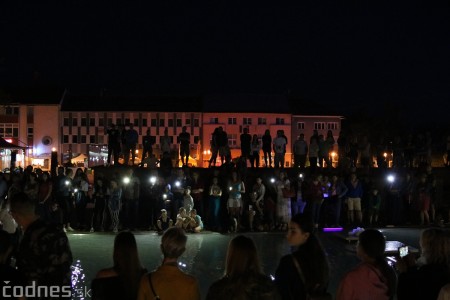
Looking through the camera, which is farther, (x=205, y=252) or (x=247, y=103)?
(x=247, y=103)

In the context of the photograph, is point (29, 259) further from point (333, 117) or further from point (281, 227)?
point (333, 117)

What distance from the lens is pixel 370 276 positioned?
17.1 ft

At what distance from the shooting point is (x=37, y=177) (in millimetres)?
18984

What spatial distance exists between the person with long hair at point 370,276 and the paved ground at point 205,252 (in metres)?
5.29

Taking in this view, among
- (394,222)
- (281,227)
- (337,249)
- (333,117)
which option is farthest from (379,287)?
(333,117)

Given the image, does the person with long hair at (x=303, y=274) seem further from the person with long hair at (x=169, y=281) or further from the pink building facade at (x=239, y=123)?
the pink building facade at (x=239, y=123)

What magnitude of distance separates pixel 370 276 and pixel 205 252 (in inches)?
406

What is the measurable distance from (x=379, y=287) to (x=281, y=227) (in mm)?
15003

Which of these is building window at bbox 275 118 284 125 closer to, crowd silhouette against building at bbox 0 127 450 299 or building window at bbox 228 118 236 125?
building window at bbox 228 118 236 125

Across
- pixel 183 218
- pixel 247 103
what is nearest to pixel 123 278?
pixel 183 218

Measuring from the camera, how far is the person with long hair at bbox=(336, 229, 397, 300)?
5.19 meters

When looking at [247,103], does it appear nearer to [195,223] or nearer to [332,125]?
[332,125]

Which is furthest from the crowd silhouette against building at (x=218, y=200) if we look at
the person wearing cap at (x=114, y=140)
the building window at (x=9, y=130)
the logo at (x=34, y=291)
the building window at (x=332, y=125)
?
the building window at (x=9, y=130)

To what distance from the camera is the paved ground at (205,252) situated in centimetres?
1227
